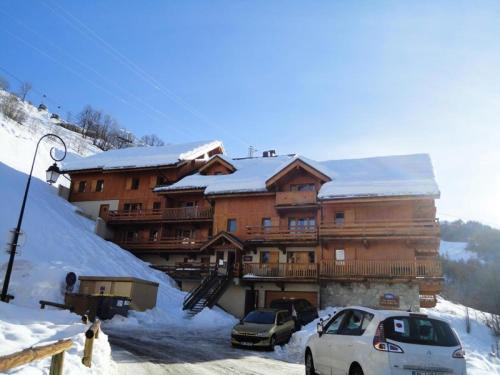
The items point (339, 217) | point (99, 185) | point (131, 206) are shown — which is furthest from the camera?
point (99, 185)

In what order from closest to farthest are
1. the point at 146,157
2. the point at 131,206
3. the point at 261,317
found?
the point at 261,317
the point at 131,206
the point at 146,157

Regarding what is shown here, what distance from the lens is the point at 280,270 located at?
3108 centimetres

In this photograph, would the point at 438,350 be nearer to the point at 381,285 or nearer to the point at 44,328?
the point at 44,328

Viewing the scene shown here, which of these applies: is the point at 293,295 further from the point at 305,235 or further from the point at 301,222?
the point at 301,222

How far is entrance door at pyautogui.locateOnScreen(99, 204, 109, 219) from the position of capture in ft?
138

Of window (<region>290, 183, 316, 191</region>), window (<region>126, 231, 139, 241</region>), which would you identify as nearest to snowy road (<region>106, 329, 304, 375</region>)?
window (<region>290, 183, 316, 191</region>)

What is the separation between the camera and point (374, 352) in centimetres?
724

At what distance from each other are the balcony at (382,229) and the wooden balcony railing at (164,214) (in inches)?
461

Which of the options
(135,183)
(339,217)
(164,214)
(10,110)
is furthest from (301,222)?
(10,110)

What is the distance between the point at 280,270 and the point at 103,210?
2058cm

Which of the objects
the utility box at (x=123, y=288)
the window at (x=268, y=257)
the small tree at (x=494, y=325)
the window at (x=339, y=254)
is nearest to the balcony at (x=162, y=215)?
the window at (x=268, y=257)

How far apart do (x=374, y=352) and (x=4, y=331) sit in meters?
8.48

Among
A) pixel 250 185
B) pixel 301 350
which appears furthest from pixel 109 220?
pixel 301 350

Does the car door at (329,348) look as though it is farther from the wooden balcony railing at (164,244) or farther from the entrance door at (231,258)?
the wooden balcony railing at (164,244)
